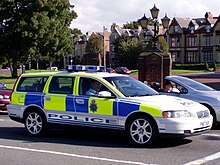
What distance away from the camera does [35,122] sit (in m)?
11.2

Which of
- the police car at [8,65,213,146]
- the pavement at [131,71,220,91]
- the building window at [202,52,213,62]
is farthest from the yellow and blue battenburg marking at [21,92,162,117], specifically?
the building window at [202,52,213,62]

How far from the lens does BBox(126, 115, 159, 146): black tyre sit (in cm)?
940

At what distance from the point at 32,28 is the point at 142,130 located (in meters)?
43.4

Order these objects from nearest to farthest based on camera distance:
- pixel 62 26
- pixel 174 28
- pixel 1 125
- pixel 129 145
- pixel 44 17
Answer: pixel 129 145, pixel 1 125, pixel 44 17, pixel 62 26, pixel 174 28

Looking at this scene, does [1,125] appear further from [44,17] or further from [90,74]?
[44,17]

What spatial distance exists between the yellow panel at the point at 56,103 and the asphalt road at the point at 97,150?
73cm

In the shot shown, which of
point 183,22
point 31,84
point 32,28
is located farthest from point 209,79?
point 183,22

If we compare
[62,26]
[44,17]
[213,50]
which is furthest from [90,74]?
[213,50]

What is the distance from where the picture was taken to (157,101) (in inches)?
378

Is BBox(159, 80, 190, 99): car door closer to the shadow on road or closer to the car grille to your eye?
the shadow on road

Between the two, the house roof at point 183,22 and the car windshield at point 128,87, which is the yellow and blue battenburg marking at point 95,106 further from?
the house roof at point 183,22

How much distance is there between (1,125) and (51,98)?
331cm

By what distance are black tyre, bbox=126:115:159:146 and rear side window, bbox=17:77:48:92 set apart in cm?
276

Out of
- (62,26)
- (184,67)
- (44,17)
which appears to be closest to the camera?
(44,17)
